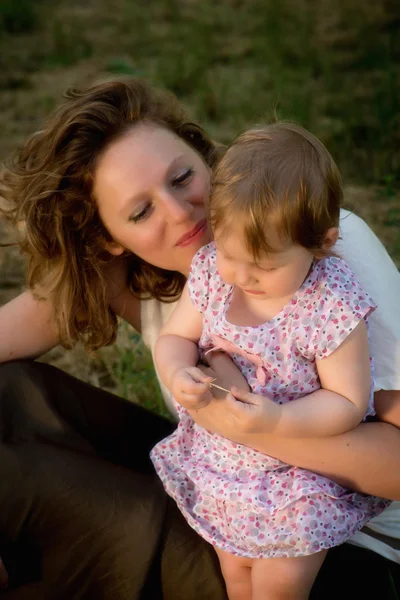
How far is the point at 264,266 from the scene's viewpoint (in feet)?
5.96

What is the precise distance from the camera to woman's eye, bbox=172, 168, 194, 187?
2289 millimetres

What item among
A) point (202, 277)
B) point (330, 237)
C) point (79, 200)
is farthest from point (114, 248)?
point (330, 237)

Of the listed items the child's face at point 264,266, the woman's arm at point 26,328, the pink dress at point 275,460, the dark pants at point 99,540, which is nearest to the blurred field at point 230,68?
the woman's arm at point 26,328

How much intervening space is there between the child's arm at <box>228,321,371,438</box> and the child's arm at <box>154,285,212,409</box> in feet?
0.31

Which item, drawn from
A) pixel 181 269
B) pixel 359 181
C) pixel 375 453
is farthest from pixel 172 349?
pixel 359 181

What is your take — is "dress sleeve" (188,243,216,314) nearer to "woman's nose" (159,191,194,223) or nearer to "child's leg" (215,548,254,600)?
"woman's nose" (159,191,194,223)

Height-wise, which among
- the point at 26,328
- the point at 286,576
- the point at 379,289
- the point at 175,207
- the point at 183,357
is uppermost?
the point at 175,207

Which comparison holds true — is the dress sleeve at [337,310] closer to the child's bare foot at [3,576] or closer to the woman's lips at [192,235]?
the woman's lips at [192,235]

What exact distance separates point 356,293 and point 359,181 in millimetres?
2964

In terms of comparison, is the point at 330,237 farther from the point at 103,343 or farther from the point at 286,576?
the point at 103,343

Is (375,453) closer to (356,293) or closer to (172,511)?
(356,293)

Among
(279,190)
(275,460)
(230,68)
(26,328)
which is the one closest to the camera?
(279,190)

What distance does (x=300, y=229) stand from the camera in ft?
5.85

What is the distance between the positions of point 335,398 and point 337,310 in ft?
0.60
